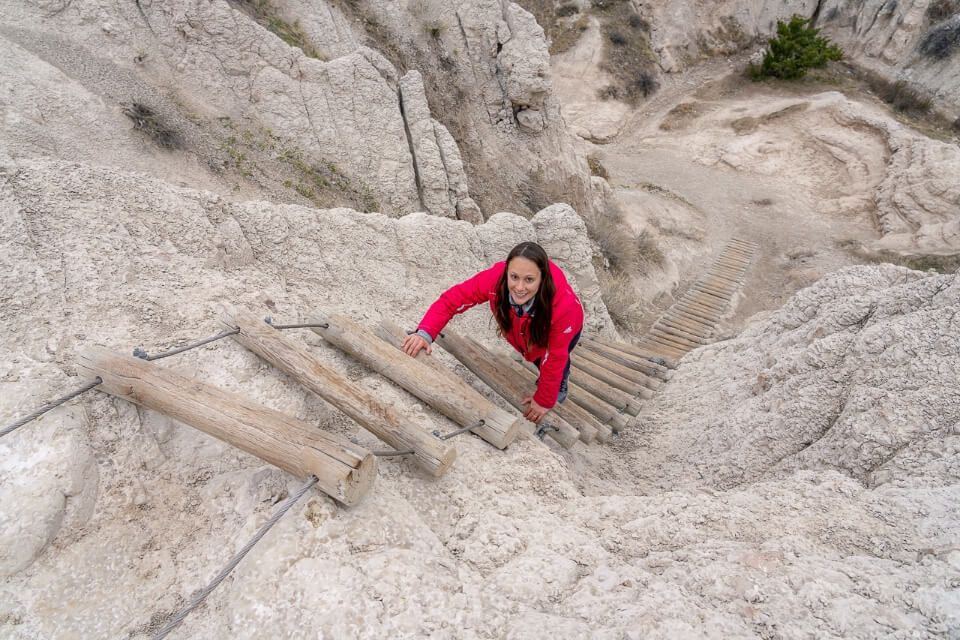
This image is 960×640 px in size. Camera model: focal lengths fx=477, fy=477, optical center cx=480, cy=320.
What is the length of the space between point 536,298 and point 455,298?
675 millimetres

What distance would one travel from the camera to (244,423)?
2385 mm

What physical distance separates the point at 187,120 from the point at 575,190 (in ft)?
26.8

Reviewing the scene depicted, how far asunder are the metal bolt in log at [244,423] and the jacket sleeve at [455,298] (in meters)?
1.50

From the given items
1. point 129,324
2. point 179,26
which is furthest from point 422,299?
point 179,26

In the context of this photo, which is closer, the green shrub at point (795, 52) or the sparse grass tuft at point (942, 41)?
the sparse grass tuft at point (942, 41)

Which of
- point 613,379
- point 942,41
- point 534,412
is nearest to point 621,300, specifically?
point 613,379

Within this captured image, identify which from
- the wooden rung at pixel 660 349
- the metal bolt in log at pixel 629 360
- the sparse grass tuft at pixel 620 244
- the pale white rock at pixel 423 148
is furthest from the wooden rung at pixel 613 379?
the sparse grass tuft at pixel 620 244

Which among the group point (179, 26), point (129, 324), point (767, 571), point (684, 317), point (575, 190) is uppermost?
point (179, 26)

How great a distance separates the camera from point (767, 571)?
6.91ft

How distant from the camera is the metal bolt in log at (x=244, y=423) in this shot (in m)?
2.20

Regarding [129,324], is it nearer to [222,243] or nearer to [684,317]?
[222,243]

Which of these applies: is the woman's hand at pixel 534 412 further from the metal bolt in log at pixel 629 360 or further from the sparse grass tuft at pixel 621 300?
the sparse grass tuft at pixel 621 300

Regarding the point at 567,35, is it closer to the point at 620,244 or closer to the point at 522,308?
the point at 620,244

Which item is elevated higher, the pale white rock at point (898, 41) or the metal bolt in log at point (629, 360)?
the pale white rock at point (898, 41)
